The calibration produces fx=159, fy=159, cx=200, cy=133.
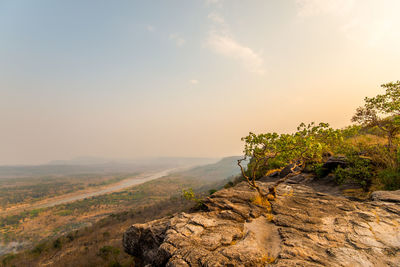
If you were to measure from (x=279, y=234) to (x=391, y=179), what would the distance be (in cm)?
1298

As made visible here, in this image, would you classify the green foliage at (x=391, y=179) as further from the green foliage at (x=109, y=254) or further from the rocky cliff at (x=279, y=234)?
the green foliage at (x=109, y=254)

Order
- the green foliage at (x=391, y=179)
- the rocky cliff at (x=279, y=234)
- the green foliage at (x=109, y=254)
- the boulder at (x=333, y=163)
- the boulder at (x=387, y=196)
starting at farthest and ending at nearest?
the green foliage at (x=109, y=254)
the boulder at (x=333, y=163)
the green foliage at (x=391, y=179)
the boulder at (x=387, y=196)
the rocky cliff at (x=279, y=234)

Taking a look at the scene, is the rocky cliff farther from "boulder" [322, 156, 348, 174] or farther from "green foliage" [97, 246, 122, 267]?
"green foliage" [97, 246, 122, 267]

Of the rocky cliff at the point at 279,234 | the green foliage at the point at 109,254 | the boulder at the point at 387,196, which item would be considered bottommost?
the green foliage at the point at 109,254

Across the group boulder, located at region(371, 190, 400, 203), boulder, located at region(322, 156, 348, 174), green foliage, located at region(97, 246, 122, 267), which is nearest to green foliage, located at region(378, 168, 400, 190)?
boulder, located at region(371, 190, 400, 203)

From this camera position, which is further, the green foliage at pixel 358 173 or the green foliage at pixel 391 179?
the green foliage at pixel 358 173

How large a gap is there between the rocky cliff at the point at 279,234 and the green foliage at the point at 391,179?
2.95m

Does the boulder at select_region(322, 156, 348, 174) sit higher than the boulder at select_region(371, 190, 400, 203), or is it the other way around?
the boulder at select_region(322, 156, 348, 174)

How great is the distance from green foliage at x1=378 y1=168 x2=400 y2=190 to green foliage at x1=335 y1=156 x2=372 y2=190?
1.13 m

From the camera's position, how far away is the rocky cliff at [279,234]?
6278 mm

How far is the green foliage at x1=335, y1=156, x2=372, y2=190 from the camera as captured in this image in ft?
48.7

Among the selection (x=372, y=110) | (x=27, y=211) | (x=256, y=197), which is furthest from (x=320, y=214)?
(x=27, y=211)

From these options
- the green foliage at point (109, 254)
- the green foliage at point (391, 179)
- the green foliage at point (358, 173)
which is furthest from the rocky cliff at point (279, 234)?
the green foliage at point (109, 254)

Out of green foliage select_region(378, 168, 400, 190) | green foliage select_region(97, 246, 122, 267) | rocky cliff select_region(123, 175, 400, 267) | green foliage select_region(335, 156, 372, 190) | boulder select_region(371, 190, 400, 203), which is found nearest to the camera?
rocky cliff select_region(123, 175, 400, 267)
